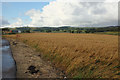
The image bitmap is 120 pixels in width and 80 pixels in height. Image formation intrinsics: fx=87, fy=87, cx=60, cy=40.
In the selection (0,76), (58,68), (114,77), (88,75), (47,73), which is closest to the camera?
(114,77)

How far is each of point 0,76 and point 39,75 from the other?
3.27 m

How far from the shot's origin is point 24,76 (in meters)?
7.68

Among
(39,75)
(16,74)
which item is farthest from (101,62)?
(16,74)

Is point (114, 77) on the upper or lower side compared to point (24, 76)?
upper

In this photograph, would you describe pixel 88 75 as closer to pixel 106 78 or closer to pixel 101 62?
pixel 106 78

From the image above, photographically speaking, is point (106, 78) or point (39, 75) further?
point (39, 75)

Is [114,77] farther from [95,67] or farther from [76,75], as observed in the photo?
[76,75]

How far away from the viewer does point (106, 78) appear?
6.20 metres

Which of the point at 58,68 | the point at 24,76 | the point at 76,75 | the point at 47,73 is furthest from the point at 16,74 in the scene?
the point at 76,75

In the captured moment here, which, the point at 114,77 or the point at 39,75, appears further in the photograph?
the point at 39,75

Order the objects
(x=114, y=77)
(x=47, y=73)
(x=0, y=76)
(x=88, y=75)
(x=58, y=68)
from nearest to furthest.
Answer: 1. (x=114, y=77)
2. (x=88, y=75)
3. (x=0, y=76)
4. (x=47, y=73)
5. (x=58, y=68)

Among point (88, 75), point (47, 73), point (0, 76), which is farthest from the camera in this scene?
point (47, 73)

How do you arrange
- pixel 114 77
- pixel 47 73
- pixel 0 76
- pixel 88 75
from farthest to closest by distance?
pixel 47 73, pixel 0 76, pixel 88 75, pixel 114 77

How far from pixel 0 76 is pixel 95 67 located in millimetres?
8319
